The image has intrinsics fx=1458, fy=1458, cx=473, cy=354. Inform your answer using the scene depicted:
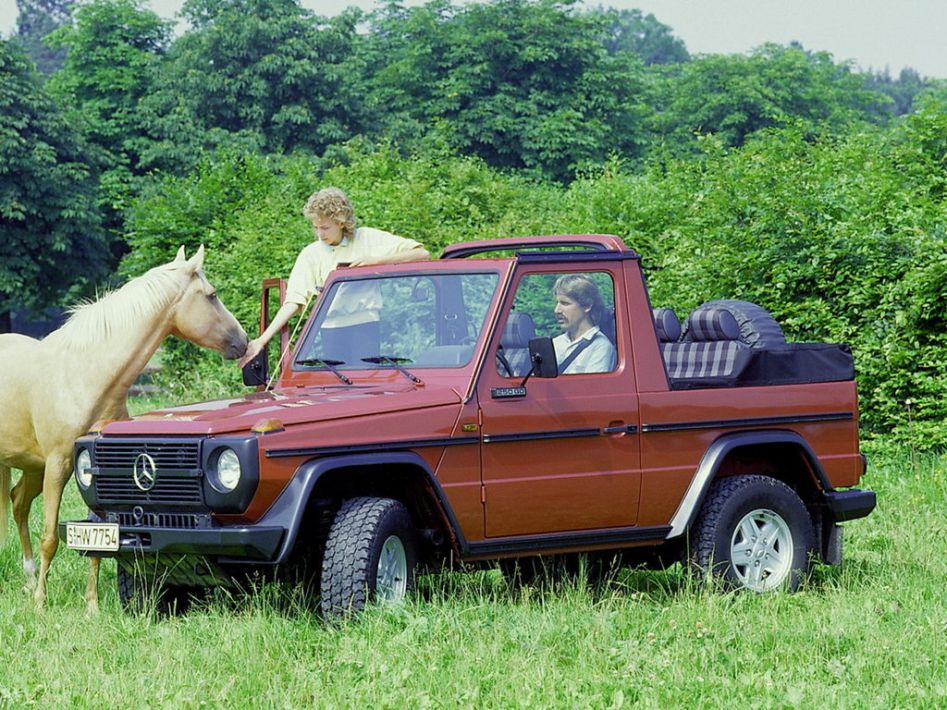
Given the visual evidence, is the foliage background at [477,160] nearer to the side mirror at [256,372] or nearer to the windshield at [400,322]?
the windshield at [400,322]

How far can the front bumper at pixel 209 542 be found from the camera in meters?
6.17

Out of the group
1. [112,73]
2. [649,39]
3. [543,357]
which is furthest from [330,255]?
[649,39]

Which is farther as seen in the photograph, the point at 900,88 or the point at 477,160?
the point at 900,88

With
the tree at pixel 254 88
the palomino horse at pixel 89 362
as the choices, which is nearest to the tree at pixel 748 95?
the tree at pixel 254 88

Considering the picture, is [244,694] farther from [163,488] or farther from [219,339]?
[219,339]

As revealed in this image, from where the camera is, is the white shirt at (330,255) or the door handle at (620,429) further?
the white shirt at (330,255)

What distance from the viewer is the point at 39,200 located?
38.3 metres

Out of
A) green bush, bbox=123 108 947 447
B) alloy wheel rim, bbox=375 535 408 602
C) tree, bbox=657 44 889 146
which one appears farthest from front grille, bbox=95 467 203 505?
tree, bbox=657 44 889 146

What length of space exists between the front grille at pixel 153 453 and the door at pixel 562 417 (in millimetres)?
1369

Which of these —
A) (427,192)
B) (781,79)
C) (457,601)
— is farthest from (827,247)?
(781,79)

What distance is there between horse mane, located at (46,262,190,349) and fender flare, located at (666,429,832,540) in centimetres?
311

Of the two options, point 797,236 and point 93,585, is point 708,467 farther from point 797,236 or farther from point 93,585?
point 797,236

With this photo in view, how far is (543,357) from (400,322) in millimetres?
932

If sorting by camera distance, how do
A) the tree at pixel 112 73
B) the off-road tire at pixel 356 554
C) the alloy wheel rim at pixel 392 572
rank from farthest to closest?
the tree at pixel 112 73 < the alloy wheel rim at pixel 392 572 < the off-road tire at pixel 356 554
